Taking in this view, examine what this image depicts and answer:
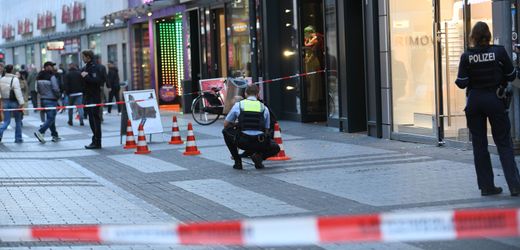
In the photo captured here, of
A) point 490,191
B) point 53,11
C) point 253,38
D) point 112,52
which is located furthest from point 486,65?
point 53,11

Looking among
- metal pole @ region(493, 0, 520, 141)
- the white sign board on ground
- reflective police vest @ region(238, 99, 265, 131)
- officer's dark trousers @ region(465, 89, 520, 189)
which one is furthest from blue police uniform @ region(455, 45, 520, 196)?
the white sign board on ground

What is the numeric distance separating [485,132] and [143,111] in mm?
9874

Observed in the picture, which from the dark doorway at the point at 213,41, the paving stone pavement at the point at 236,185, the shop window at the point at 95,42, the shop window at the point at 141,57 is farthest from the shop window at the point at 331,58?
the shop window at the point at 95,42

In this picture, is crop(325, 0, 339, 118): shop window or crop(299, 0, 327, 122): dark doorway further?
crop(299, 0, 327, 122): dark doorway

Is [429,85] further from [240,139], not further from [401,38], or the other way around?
[240,139]

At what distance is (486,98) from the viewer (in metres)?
9.08

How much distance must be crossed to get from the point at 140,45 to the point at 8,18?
112ft

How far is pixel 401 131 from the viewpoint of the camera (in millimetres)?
15641

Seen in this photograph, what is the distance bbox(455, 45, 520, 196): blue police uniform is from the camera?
9.02 meters

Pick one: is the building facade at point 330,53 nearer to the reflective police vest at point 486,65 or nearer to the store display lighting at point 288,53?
the store display lighting at point 288,53

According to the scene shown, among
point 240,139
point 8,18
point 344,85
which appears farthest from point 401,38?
point 8,18

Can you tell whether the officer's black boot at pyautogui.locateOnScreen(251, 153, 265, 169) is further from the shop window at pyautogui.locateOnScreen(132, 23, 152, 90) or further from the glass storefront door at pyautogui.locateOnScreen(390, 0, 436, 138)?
the shop window at pyautogui.locateOnScreen(132, 23, 152, 90)

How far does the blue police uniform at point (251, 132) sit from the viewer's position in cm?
1248

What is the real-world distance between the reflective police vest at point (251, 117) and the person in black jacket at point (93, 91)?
512 centimetres
